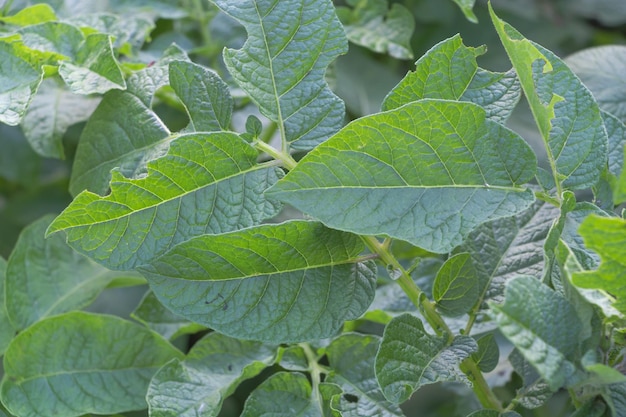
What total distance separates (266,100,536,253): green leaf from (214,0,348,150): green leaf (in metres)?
0.11

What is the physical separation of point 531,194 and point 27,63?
0.44 m

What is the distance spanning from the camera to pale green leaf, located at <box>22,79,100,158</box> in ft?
2.64

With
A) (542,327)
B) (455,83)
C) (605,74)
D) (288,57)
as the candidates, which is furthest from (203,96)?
(605,74)

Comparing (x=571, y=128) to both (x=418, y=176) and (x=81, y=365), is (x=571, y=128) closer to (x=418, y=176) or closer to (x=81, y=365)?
(x=418, y=176)

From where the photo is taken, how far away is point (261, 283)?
0.56 meters

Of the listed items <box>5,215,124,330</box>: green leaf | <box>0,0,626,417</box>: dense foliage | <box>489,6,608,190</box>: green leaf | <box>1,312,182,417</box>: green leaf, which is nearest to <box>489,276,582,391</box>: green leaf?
<box>0,0,626,417</box>: dense foliage

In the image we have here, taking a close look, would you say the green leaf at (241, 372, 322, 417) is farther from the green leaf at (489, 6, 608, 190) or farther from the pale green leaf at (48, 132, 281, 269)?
the green leaf at (489, 6, 608, 190)

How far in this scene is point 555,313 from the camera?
465 millimetres

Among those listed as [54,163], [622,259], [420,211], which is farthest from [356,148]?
[54,163]

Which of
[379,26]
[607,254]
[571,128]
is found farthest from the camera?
[379,26]

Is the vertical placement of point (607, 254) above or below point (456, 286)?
above

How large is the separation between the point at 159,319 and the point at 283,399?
7.5 inches

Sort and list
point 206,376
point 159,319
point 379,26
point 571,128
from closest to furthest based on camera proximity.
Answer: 1. point 571,128
2. point 206,376
3. point 159,319
4. point 379,26

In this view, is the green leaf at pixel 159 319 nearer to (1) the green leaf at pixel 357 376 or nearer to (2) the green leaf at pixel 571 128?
(1) the green leaf at pixel 357 376
